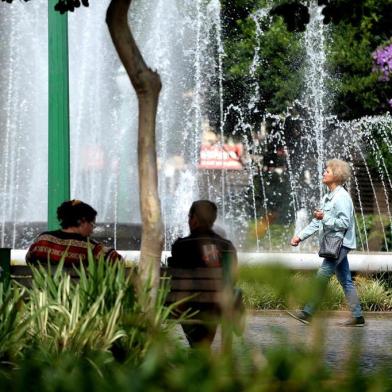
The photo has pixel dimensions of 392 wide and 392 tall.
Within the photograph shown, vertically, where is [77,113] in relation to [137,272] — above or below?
above

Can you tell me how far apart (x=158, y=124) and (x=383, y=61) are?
25.7 feet

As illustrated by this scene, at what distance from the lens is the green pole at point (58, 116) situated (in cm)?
1086

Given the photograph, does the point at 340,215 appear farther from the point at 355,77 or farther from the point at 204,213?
the point at 355,77

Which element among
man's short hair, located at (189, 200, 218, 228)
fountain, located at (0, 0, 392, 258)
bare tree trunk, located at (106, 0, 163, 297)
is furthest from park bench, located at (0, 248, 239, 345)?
fountain, located at (0, 0, 392, 258)

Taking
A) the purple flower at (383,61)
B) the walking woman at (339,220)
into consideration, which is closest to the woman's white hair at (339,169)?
the walking woman at (339,220)

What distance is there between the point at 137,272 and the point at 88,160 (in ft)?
48.7

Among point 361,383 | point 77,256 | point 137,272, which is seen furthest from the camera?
point 77,256

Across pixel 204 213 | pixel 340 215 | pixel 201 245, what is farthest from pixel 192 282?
pixel 340 215

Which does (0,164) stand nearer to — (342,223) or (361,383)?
(342,223)

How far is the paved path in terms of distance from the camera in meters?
2.82

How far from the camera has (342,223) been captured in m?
10.6

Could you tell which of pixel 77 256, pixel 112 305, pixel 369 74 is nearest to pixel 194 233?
pixel 77 256

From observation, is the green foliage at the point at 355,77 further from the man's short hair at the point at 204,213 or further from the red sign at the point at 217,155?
the man's short hair at the point at 204,213

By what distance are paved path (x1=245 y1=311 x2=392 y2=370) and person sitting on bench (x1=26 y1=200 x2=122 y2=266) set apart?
3.22 feet
